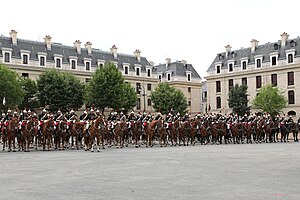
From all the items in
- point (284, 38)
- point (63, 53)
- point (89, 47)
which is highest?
point (284, 38)

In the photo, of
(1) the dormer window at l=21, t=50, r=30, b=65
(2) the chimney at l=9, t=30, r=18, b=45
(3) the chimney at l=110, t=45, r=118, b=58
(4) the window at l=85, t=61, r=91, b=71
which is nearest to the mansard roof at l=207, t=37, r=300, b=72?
(3) the chimney at l=110, t=45, r=118, b=58

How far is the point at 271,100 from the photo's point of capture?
6562 cm

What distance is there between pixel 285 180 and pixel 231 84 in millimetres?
69226

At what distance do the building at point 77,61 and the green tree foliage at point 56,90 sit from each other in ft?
21.6

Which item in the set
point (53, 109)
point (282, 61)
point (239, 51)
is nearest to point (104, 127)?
point (53, 109)

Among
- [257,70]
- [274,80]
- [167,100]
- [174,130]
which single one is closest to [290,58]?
[274,80]

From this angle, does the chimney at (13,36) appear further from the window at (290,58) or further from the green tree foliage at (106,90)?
the window at (290,58)

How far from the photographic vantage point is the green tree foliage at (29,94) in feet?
199

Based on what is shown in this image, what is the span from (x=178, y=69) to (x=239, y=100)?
21038 millimetres

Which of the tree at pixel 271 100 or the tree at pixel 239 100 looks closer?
the tree at pixel 271 100

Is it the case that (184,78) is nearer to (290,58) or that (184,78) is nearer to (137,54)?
(137,54)

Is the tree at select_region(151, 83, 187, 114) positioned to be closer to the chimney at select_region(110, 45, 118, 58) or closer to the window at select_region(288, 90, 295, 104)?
the chimney at select_region(110, 45, 118, 58)

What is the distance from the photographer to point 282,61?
235 feet

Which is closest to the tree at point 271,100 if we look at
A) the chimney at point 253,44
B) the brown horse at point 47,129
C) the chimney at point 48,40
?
the chimney at point 253,44
